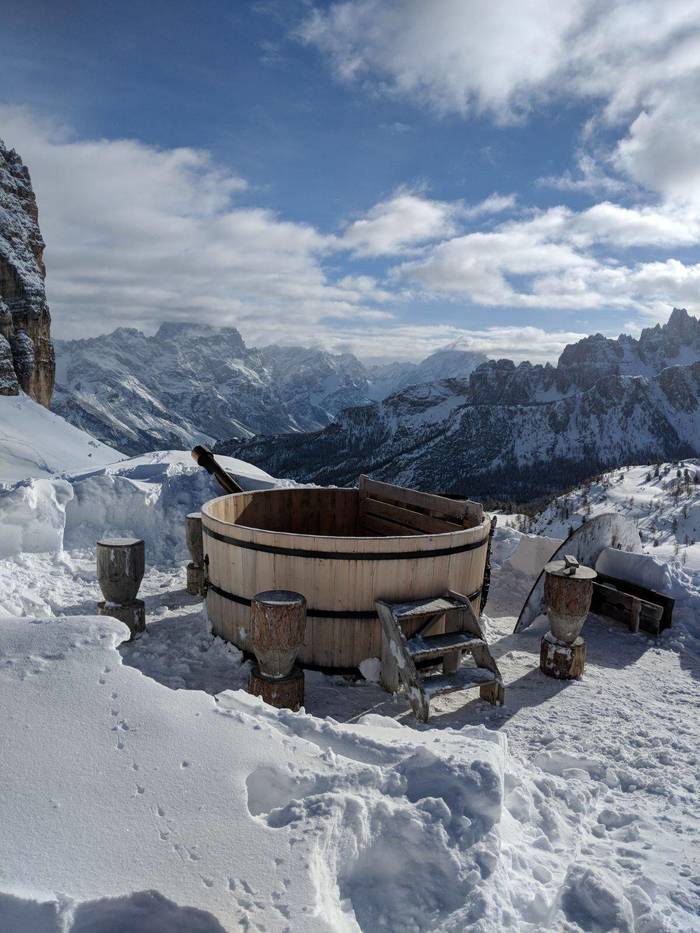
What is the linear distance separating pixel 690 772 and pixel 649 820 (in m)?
1.08

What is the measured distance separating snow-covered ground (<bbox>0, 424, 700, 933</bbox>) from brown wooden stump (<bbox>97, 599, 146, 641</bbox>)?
2.65m

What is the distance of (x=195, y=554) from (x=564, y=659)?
223 inches

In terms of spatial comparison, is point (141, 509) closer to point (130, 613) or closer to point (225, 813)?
point (130, 613)

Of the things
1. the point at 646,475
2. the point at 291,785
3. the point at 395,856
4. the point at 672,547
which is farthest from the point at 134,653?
the point at 646,475

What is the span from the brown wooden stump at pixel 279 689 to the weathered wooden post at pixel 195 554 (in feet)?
12.3

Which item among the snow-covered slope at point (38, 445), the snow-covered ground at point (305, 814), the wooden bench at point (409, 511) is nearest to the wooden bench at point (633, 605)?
the wooden bench at point (409, 511)

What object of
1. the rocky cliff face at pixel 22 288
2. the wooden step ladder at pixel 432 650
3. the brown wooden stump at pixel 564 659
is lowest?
the brown wooden stump at pixel 564 659

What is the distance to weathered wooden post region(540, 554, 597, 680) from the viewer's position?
6.87 m

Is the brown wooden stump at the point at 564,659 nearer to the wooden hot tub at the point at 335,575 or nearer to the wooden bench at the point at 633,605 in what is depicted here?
the wooden hot tub at the point at 335,575

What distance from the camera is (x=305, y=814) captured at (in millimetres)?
3145

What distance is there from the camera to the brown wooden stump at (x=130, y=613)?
7.45m

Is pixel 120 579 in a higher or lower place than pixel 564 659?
higher

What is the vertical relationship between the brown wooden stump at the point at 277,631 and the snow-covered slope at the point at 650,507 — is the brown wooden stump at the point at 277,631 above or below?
above

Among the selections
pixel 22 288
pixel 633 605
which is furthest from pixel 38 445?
pixel 22 288
